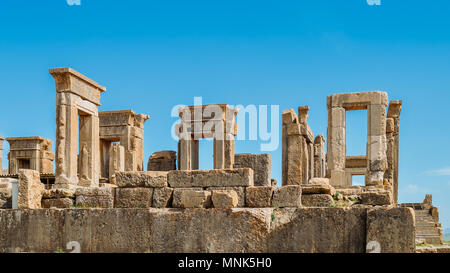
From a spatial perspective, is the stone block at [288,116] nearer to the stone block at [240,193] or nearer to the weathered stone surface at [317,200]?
the weathered stone surface at [317,200]

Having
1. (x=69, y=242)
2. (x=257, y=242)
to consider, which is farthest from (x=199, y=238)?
(x=69, y=242)

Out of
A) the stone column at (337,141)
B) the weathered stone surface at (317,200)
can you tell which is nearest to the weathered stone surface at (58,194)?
the weathered stone surface at (317,200)

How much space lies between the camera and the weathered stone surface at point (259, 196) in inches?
300

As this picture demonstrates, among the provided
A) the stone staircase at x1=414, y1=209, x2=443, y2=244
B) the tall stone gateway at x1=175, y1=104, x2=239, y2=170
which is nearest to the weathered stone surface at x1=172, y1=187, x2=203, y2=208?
the stone staircase at x1=414, y1=209, x2=443, y2=244

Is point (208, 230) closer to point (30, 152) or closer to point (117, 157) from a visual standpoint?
point (117, 157)

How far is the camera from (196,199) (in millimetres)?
7582

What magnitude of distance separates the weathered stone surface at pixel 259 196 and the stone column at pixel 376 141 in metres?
9.91

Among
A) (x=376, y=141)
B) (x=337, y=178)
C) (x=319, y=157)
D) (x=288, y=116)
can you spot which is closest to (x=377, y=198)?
(x=337, y=178)

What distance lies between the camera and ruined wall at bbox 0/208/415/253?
651 cm

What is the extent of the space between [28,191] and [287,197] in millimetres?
4799

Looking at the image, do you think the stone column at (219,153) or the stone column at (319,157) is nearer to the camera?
the stone column at (219,153)

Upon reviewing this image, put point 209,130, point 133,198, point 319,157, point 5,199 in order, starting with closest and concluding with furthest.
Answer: point 133,198 → point 5,199 → point 209,130 → point 319,157

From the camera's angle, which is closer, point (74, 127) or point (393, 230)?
point (393, 230)

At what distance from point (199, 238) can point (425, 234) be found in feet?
34.2
